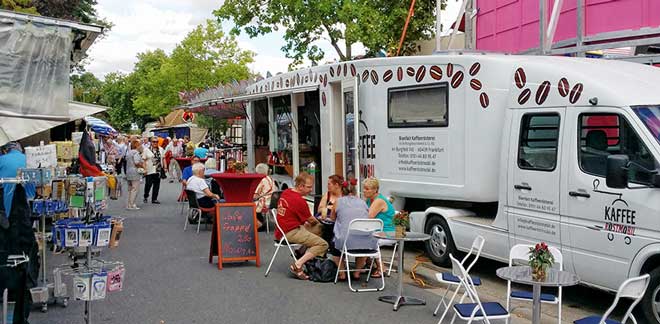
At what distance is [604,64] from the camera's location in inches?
301

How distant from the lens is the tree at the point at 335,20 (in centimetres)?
2116

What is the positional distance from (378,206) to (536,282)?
3497 millimetres

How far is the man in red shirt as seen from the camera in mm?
8430

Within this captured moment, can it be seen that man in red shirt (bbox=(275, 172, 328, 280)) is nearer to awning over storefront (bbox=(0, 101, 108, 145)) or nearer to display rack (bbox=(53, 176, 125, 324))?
display rack (bbox=(53, 176, 125, 324))

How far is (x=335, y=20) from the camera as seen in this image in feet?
72.4

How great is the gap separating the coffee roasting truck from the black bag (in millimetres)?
1570

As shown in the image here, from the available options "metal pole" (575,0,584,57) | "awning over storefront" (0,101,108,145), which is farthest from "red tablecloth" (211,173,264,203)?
"metal pole" (575,0,584,57)

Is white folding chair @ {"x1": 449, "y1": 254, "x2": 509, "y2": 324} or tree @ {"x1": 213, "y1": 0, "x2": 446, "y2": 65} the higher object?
tree @ {"x1": 213, "y1": 0, "x2": 446, "y2": 65}

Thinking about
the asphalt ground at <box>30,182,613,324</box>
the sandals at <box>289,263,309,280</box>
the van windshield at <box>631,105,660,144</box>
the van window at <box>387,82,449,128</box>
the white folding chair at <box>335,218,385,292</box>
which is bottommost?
the asphalt ground at <box>30,182,613,324</box>

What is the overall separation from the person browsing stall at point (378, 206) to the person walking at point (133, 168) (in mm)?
8411

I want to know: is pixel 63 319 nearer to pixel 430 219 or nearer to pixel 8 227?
pixel 8 227

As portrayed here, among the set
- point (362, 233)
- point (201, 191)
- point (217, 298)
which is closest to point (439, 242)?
point (362, 233)

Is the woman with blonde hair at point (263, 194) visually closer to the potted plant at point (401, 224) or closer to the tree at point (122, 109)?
the potted plant at point (401, 224)

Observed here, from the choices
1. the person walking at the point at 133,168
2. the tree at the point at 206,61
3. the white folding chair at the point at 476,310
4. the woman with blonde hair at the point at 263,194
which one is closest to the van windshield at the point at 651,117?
the white folding chair at the point at 476,310
